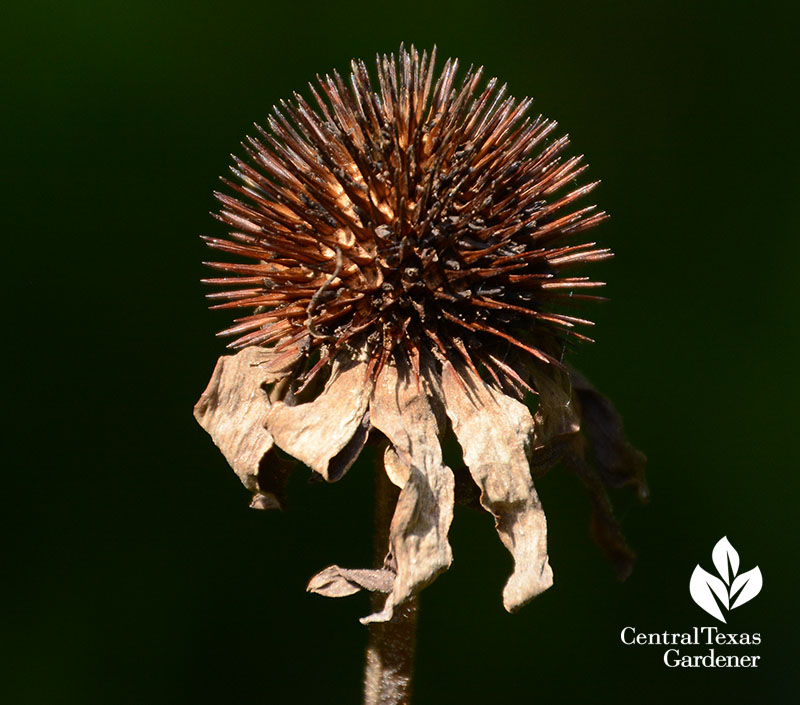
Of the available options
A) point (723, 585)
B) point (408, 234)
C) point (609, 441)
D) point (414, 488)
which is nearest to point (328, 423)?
point (414, 488)

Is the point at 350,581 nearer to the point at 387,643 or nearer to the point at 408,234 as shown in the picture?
the point at 387,643

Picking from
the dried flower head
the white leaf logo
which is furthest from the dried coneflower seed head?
the white leaf logo

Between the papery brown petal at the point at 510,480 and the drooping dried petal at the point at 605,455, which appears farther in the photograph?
the drooping dried petal at the point at 605,455

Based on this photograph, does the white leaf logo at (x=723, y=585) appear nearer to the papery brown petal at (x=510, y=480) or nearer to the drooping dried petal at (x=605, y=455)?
the drooping dried petal at (x=605, y=455)

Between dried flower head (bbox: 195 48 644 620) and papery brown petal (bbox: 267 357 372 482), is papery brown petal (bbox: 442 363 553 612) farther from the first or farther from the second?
papery brown petal (bbox: 267 357 372 482)

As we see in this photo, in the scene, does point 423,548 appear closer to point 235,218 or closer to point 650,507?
point 235,218

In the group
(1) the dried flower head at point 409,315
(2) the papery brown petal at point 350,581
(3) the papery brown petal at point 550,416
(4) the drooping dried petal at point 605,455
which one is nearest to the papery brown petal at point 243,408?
(1) the dried flower head at point 409,315
